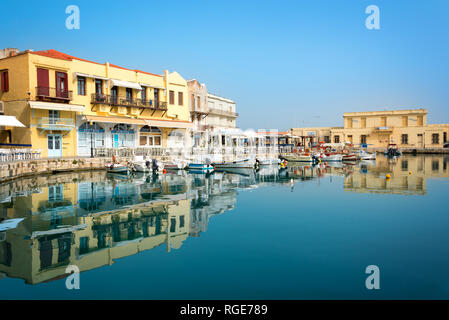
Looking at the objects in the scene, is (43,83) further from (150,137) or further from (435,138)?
(435,138)

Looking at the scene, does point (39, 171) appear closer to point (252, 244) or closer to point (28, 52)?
point (28, 52)

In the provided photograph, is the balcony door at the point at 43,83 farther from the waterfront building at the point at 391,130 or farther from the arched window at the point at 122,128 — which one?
the waterfront building at the point at 391,130

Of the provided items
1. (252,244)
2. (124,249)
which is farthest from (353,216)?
(124,249)

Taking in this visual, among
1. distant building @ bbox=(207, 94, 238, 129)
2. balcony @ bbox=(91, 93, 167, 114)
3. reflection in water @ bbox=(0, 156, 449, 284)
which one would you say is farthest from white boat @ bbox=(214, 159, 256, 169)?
distant building @ bbox=(207, 94, 238, 129)

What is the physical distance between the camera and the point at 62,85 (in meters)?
25.8

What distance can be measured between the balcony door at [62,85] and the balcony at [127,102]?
2.36m

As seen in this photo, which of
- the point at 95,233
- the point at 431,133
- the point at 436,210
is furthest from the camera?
the point at 431,133

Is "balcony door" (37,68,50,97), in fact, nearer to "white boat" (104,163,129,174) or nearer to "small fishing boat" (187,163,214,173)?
"white boat" (104,163,129,174)

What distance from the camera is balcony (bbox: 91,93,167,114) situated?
2792 centimetres

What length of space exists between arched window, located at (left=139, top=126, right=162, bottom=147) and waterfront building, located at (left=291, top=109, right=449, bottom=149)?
33885 millimetres

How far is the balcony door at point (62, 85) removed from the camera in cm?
2528

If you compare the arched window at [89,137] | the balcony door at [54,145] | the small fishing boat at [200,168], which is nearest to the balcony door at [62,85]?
the arched window at [89,137]
